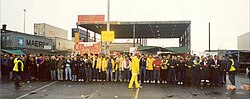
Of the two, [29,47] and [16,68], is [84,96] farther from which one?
[29,47]

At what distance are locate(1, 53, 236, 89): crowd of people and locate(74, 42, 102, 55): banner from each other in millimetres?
8134

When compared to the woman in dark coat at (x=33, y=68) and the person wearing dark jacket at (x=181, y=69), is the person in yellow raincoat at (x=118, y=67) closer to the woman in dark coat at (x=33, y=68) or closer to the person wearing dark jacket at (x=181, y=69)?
the person wearing dark jacket at (x=181, y=69)

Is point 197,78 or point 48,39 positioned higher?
point 48,39

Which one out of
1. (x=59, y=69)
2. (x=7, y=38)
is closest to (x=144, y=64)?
(x=59, y=69)

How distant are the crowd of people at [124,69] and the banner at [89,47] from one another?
813 cm

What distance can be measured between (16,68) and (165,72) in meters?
8.38

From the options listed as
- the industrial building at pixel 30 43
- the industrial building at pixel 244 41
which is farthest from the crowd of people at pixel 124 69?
the industrial building at pixel 244 41

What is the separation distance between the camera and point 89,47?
27922 millimetres

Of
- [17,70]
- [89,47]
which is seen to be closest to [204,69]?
[17,70]

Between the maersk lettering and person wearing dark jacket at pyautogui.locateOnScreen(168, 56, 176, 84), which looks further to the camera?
the maersk lettering

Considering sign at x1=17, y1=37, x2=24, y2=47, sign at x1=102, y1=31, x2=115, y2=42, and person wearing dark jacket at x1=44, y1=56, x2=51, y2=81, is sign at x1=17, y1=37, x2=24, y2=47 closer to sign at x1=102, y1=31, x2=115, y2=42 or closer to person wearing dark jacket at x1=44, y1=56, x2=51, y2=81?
person wearing dark jacket at x1=44, y1=56, x2=51, y2=81

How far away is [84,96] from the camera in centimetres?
1288

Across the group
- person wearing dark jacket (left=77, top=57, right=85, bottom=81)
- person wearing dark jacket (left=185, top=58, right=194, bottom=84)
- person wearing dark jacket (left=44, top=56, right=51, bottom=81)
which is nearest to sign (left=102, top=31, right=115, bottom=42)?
person wearing dark jacket (left=77, top=57, right=85, bottom=81)

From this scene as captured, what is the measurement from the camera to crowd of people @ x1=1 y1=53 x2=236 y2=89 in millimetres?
17766
